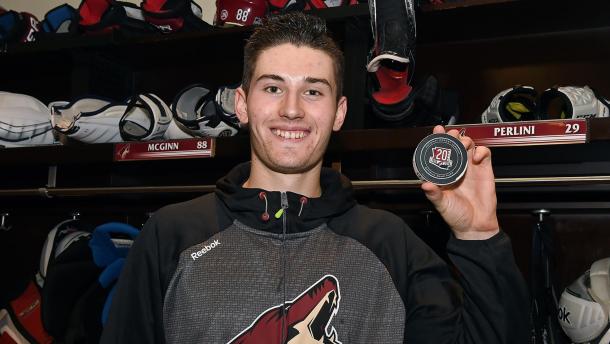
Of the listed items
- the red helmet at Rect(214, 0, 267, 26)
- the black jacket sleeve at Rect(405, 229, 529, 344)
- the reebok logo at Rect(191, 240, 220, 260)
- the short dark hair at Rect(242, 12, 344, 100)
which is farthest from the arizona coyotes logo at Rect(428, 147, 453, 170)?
the red helmet at Rect(214, 0, 267, 26)

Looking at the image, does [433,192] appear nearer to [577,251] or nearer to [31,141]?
[577,251]

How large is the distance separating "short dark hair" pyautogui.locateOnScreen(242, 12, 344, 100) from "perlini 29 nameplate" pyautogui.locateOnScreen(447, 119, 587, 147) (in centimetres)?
38

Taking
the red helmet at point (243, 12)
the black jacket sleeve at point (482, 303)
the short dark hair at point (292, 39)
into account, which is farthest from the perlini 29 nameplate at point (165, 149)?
the black jacket sleeve at point (482, 303)

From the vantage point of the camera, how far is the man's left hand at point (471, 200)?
120 cm

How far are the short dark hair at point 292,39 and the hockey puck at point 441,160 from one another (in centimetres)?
25

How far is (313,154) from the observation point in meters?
1.33

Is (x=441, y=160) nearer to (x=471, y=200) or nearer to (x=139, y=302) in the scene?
(x=471, y=200)

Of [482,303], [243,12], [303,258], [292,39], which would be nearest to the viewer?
[482,303]

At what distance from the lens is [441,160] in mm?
1232

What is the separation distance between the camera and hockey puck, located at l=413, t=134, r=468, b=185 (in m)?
1.22

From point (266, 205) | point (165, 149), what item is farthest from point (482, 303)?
point (165, 149)

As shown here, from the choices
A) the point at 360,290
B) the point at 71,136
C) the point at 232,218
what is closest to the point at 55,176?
the point at 71,136

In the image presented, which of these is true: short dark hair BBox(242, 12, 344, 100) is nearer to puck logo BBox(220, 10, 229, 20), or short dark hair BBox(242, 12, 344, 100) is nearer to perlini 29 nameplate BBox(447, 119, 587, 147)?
perlini 29 nameplate BBox(447, 119, 587, 147)

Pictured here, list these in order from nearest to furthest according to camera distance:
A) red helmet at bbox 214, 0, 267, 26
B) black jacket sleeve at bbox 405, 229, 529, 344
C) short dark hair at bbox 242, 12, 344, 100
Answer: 1. black jacket sleeve at bbox 405, 229, 529, 344
2. short dark hair at bbox 242, 12, 344, 100
3. red helmet at bbox 214, 0, 267, 26
